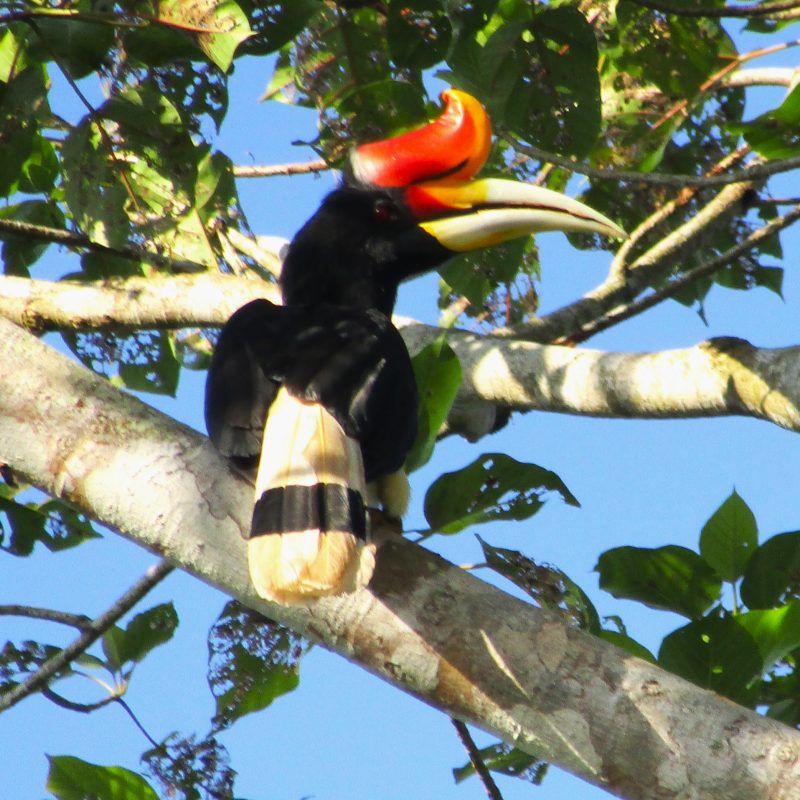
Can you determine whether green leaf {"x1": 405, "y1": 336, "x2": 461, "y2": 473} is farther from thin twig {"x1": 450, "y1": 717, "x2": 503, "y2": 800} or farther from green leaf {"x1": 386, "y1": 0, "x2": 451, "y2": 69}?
green leaf {"x1": 386, "y1": 0, "x2": 451, "y2": 69}

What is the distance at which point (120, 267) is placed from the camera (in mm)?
3951

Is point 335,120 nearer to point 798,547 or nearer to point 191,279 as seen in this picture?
point 191,279

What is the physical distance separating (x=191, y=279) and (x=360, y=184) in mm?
606

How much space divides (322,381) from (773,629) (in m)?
1.17

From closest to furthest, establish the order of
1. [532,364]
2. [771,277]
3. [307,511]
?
[307,511], [532,364], [771,277]

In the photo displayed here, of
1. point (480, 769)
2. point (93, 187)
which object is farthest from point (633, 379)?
point (93, 187)

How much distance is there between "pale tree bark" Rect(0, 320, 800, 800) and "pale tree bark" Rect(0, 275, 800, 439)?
91 centimetres

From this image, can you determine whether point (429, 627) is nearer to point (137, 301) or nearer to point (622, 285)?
point (137, 301)

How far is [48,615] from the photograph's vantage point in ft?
9.74

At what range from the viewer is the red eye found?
11.9 ft

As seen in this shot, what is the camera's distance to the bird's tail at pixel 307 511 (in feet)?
7.45

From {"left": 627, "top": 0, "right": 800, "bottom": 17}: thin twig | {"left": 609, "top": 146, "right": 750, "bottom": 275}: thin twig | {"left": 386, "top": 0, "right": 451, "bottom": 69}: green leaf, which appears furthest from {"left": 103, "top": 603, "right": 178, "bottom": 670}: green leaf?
{"left": 627, "top": 0, "right": 800, "bottom": 17}: thin twig

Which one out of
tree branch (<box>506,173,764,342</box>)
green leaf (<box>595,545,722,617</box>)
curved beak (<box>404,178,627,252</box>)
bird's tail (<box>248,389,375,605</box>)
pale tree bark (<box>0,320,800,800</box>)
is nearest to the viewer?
pale tree bark (<box>0,320,800,800</box>)

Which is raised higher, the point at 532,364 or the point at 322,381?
the point at 532,364
